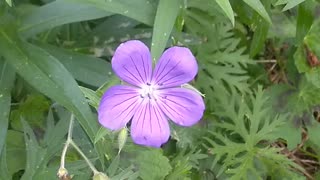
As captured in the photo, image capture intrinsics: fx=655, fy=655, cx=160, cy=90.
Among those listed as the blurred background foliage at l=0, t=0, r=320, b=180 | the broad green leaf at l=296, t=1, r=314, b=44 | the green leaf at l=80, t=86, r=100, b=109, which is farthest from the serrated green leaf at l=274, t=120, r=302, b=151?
the green leaf at l=80, t=86, r=100, b=109

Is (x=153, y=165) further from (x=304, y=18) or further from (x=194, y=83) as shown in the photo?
(x=304, y=18)

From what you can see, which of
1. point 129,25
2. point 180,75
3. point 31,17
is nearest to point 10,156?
point 31,17

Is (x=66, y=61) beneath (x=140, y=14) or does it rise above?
beneath

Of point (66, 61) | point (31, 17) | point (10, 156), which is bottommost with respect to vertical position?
point (10, 156)

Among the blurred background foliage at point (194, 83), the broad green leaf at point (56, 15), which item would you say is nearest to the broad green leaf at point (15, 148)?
the blurred background foliage at point (194, 83)

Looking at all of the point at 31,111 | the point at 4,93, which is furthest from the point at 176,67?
the point at 31,111

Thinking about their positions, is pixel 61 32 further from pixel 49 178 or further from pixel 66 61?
pixel 49 178

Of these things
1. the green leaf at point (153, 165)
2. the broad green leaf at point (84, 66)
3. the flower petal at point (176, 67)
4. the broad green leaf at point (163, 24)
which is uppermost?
the broad green leaf at point (163, 24)

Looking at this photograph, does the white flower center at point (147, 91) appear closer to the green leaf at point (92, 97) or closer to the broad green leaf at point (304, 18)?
the green leaf at point (92, 97)
